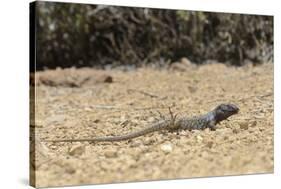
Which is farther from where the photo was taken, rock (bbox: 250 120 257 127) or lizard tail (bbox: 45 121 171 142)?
rock (bbox: 250 120 257 127)

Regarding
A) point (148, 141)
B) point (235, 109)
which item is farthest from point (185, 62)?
point (148, 141)

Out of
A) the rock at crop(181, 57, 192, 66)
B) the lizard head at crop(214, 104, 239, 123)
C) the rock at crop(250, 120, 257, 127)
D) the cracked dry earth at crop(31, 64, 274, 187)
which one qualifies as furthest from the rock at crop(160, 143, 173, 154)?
the rock at crop(181, 57, 192, 66)

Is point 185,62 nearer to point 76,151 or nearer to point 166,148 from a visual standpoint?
point 166,148

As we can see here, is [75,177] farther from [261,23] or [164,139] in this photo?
[261,23]

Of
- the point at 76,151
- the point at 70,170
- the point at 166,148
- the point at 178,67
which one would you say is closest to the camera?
the point at 70,170

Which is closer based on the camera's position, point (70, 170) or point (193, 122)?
point (70, 170)

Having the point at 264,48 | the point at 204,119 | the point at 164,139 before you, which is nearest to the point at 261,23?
the point at 264,48

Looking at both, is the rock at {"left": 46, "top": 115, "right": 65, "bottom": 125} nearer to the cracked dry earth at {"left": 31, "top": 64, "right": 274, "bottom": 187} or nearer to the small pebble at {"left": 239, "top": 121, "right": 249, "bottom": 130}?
the cracked dry earth at {"left": 31, "top": 64, "right": 274, "bottom": 187}

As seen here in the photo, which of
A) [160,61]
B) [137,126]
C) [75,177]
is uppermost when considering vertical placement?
[160,61]
